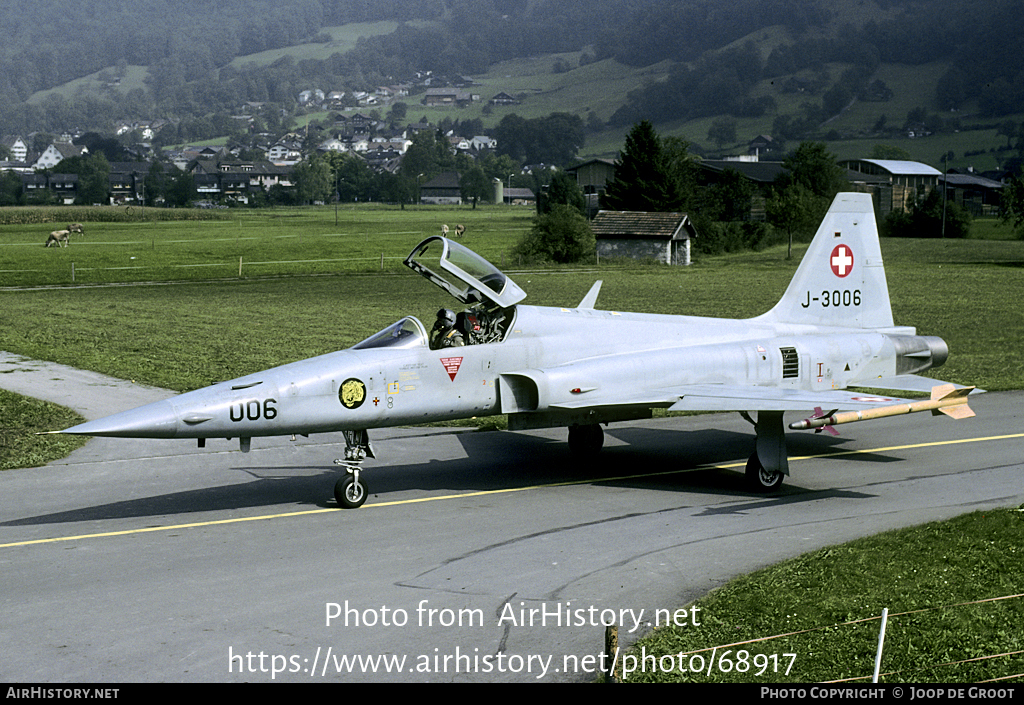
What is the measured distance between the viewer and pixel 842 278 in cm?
1767

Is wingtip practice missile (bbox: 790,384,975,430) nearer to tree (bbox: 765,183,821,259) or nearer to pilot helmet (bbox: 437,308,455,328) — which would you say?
pilot helmet (bbox: 437,308,455,328)

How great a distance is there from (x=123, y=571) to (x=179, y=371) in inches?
564

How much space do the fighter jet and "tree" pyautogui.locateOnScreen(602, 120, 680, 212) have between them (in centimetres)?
6870

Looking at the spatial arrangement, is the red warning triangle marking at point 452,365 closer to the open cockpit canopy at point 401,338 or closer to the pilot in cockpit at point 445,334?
the pilot in cockpit at point 445,334

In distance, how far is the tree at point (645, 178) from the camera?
281ft

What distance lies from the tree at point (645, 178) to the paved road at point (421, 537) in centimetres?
6773

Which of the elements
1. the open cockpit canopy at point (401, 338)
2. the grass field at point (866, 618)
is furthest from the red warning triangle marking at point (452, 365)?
the grass field at point (866, 618)

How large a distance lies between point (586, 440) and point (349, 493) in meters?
4.61

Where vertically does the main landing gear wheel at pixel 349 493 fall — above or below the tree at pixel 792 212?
below

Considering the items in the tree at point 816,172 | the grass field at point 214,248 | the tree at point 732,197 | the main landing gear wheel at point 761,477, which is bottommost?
the main landing gear wheel at point 761,477

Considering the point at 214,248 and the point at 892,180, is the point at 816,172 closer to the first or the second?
the point at 892,180

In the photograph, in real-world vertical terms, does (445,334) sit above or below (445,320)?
below

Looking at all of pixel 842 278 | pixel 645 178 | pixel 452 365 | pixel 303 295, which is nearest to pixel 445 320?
pixel 452 365
